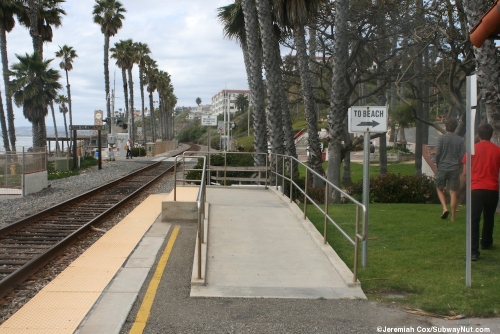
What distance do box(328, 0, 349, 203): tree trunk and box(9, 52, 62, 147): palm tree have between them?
27.7 metres

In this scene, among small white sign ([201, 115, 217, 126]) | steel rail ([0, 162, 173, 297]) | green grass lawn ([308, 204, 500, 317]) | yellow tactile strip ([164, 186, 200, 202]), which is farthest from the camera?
small white sign ([201, 115, 217, 126])

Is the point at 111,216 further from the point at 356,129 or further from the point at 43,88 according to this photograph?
the point at 43,88

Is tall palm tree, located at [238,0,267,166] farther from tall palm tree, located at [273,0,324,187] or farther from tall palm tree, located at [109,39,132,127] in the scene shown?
tall palm tree, located at [109,39,132,127]

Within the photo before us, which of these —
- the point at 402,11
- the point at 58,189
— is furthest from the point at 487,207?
the point at 58,189

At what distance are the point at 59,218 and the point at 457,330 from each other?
35.3 feet

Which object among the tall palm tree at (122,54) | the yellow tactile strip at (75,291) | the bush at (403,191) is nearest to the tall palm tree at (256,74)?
the bush at (403,191)

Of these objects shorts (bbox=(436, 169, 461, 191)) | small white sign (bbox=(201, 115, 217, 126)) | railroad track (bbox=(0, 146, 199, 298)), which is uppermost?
small white sign (bbox=(201, 115, 217, 126))

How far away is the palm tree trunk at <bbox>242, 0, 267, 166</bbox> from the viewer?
1966 centimetres

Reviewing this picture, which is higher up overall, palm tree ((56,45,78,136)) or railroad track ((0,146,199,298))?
palm tree ((56,45,78,136))

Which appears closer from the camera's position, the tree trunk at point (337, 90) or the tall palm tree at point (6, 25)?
the tree trunk at point (337, 90)

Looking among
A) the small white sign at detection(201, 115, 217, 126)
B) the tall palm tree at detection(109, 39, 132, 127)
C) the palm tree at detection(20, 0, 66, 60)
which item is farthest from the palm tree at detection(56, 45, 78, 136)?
the small white sign at detection(201, 115, 217, 126)

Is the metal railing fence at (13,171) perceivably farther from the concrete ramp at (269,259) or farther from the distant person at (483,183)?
the distant person at (483,183)

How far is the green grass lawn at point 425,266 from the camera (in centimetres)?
635

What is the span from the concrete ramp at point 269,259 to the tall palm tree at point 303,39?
981 centimetres
